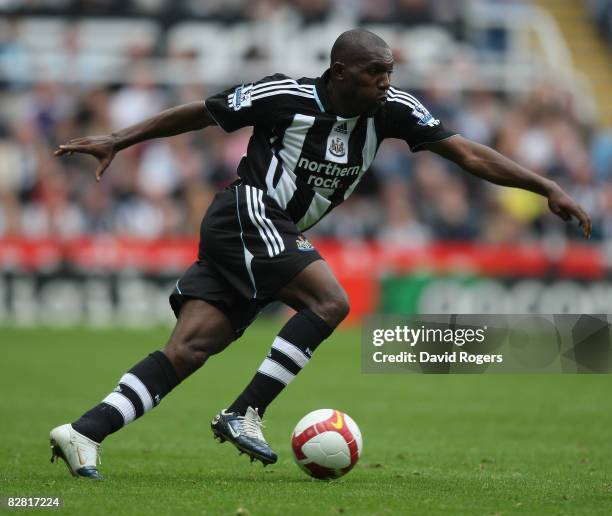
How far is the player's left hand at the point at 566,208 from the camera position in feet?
21.8

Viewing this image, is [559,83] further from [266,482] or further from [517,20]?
[266,482]

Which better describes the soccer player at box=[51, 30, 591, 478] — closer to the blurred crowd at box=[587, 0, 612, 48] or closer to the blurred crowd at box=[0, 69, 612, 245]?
the blurred crowd at box=[0, 69, 612, 245]

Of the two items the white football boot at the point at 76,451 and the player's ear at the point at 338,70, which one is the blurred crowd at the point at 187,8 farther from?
the white football boot at the point at 76,451

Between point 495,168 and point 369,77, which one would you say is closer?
point 369,77

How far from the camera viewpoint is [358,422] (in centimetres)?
1034

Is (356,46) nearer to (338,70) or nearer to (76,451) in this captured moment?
(338,70)

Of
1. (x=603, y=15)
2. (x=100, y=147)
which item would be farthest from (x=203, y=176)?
(x=100, y=147)

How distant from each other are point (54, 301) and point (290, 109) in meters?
12.6

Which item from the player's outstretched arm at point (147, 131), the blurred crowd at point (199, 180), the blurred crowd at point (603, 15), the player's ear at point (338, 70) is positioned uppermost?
the blurred crowd at point (603, 15)

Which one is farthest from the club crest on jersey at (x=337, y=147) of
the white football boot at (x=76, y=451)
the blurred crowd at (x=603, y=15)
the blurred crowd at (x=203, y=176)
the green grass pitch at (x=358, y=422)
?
the blurred crowd at (x=603, y=15)

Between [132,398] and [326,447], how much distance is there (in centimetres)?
112

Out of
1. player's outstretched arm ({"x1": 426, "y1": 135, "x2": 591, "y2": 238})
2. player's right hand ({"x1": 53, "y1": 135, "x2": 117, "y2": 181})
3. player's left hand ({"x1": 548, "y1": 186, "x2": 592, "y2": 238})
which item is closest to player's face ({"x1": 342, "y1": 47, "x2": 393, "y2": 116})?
player's outstretched arm ({"x1": 426, "y1": 135, "x2": 591, "y2": 238})

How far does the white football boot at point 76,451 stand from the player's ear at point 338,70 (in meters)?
2.40

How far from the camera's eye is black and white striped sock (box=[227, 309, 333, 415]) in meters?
6.72
